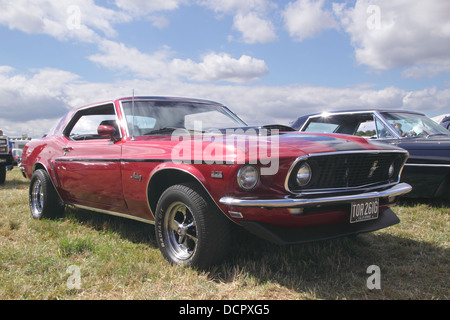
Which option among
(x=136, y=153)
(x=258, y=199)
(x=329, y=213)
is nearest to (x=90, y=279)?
(x=136, y=153)

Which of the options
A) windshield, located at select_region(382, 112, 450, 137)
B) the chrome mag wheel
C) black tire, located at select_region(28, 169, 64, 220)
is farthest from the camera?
windshield, located at select_region(382, 112, 450, 137)

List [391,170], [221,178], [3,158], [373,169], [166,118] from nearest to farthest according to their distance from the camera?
[221,178] → [373,169] → [391,170] → [166,118] → [3,158]

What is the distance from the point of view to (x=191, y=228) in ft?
10.1

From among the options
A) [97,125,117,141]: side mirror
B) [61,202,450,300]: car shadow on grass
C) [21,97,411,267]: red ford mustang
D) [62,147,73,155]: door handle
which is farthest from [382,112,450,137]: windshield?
[62,147,73,155]: door handle

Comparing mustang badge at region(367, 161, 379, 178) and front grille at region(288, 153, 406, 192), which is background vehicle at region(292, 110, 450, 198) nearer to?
front grille at region(288, 153, 406, 192)

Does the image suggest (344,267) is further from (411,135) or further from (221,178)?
(411,135)

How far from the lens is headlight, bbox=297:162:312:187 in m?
2.75

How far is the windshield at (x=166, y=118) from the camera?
12.2 feet

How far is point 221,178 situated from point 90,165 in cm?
193

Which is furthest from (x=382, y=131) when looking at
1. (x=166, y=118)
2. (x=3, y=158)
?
(x=3, y=158)

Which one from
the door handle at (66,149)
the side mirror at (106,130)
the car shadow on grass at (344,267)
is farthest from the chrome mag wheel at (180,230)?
the door handle at (66,149)

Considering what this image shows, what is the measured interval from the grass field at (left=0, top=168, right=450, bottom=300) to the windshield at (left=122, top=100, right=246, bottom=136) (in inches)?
43.7

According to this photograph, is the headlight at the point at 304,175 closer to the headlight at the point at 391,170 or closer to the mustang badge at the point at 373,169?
Answer: the mustang badge at the point at 373,169
